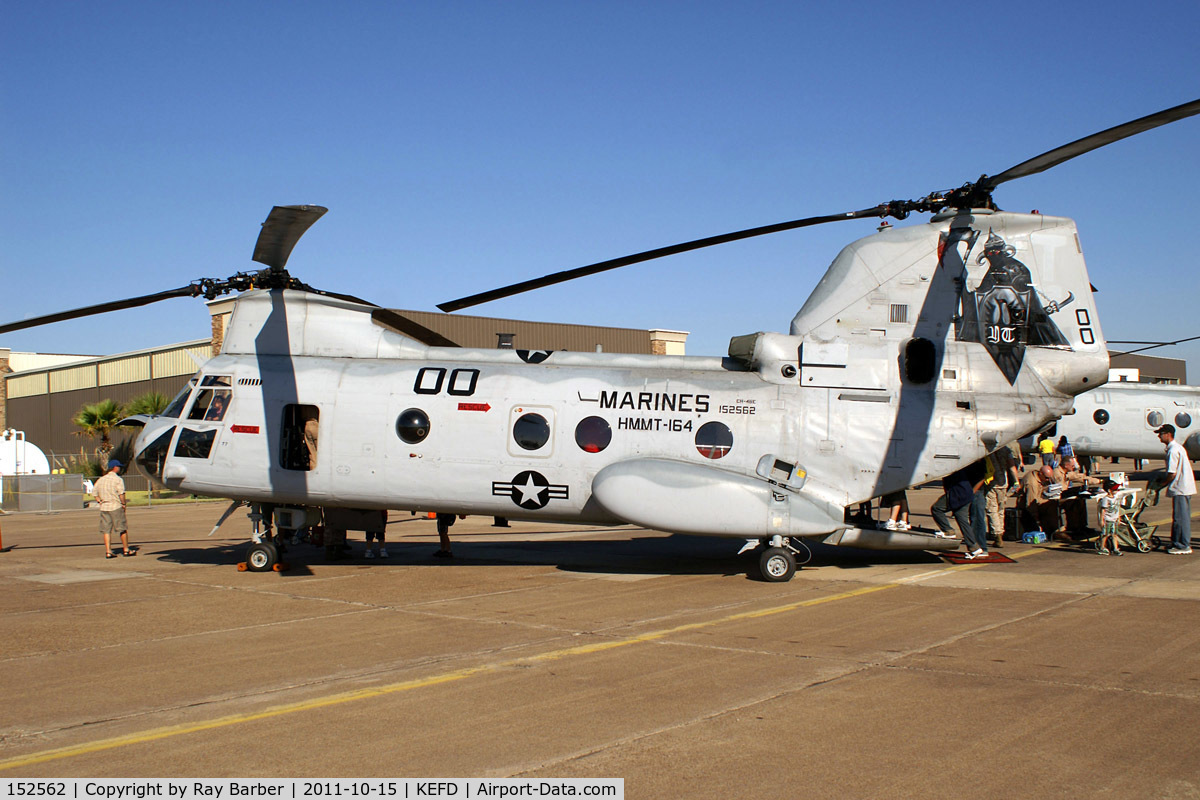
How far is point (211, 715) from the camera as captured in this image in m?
5.77

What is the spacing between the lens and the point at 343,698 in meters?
6.14

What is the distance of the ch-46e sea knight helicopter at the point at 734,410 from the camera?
11.6 meters

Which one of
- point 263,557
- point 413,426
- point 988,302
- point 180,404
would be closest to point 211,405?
point 180,404

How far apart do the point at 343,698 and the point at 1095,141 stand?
327 inches

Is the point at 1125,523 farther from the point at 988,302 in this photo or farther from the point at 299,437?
the point at 299,437

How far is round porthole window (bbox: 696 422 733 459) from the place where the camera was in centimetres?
1183

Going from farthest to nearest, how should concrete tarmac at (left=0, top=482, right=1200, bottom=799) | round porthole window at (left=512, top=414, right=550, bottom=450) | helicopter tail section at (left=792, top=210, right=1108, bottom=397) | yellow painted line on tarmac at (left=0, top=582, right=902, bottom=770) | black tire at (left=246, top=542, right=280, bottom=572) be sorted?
black tire at (left=246, top=542, right=280, bottom=572)
round porthole window at (left=512, top=414, right=550, bottom=450)
helicopter tail section at (left=792, top=210, right=1108, bottom=397)
yellow painted line on tarmac at (left=0, top=582, right=902, bottom=770)
concrete tarmac at (left=0, top=482, right=1200, bottom=799)

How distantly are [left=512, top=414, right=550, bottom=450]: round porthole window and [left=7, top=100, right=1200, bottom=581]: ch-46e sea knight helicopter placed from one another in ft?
0.10

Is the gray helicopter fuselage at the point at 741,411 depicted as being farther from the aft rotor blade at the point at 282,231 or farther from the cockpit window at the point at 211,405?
the aft rotor blade at the point at 282,231

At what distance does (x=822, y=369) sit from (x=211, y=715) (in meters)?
8.74

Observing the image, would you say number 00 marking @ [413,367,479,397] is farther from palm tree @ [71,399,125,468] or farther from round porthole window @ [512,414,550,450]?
palm tree @ [71,399,125,468]

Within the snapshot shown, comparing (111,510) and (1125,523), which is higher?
(111,510)

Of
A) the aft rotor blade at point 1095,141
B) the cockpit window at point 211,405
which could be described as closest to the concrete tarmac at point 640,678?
the cockpit window at point 211,405

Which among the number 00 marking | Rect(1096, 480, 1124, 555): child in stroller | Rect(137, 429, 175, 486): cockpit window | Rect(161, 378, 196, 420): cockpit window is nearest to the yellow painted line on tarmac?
the number 00 marking
